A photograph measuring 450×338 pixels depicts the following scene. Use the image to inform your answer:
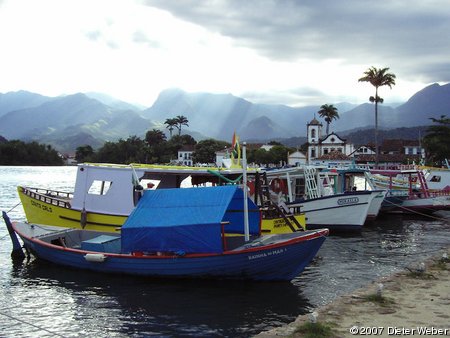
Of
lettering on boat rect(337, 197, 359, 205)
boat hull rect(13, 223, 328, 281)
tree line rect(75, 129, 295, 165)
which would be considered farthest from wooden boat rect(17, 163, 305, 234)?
tree line rect(75, 129, 295, 165)

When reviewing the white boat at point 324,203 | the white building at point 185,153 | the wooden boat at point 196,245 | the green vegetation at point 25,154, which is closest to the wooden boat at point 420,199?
the white boat at point 324,203

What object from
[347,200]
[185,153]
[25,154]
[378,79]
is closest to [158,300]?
[347,200]

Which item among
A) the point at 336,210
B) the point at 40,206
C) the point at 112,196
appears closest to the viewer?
the point at 112,196

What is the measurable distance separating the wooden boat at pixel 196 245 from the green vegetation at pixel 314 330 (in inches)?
219

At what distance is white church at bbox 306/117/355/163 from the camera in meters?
131

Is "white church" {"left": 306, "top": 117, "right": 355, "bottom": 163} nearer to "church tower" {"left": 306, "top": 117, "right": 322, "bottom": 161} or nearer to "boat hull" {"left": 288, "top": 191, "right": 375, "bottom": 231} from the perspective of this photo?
"church tower" {"left": 306, "top": 117, "right": 322, "bottom": 161}

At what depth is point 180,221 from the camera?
15.9m

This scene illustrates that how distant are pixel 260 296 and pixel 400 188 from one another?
106 ft

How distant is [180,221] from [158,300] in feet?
8.59

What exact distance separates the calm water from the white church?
112 m

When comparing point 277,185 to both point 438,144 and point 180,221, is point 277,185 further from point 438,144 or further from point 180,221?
point 438,144

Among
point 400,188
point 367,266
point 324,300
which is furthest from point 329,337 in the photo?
point 400,188

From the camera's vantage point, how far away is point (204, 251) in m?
15.8

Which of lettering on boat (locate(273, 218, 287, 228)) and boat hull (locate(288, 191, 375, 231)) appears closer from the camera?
lettering on boat (locate(273, 218, 287, 228))
